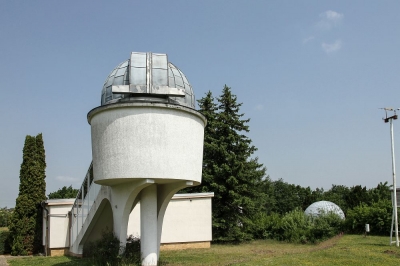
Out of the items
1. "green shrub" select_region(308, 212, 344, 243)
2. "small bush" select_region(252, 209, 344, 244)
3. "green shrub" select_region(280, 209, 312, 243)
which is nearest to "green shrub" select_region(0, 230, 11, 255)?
"small bush" select_region(252, 209, 344, 244)

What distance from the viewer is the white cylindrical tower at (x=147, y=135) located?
14.1 meters

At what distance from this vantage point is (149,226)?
15.2 m

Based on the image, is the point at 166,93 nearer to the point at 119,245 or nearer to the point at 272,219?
the point at 119,245

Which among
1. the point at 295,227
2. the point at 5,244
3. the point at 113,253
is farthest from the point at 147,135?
the point at 295,227

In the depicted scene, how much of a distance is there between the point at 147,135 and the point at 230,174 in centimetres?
1767

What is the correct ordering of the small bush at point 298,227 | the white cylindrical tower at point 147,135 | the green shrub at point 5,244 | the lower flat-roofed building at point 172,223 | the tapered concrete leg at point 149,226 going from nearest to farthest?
the white cylindrical tower at point 147,135 < the tapered concrete leg at point 149,226 < the lower flat-roofed building at point 172,223 < the green shrub at point 5,244 < the small bush at point 298,227

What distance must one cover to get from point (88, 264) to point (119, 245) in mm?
1378

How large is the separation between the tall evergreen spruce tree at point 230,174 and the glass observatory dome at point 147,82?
610 inches

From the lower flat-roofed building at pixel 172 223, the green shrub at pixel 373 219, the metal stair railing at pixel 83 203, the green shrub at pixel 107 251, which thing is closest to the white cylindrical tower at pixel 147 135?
the green shrub at pixel 107 251

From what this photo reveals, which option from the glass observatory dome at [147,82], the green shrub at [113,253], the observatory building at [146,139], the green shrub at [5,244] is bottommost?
the green shrub at [5,244]

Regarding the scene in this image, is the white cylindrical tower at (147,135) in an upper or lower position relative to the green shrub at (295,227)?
upper

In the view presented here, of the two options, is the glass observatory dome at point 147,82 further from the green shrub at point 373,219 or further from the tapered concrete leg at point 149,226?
the green shrub at point 373,219

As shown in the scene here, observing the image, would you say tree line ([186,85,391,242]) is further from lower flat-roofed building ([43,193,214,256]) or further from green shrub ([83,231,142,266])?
green shrub ([83,231,142,266])

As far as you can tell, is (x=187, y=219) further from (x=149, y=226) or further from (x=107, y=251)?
(x=107, y=251)
